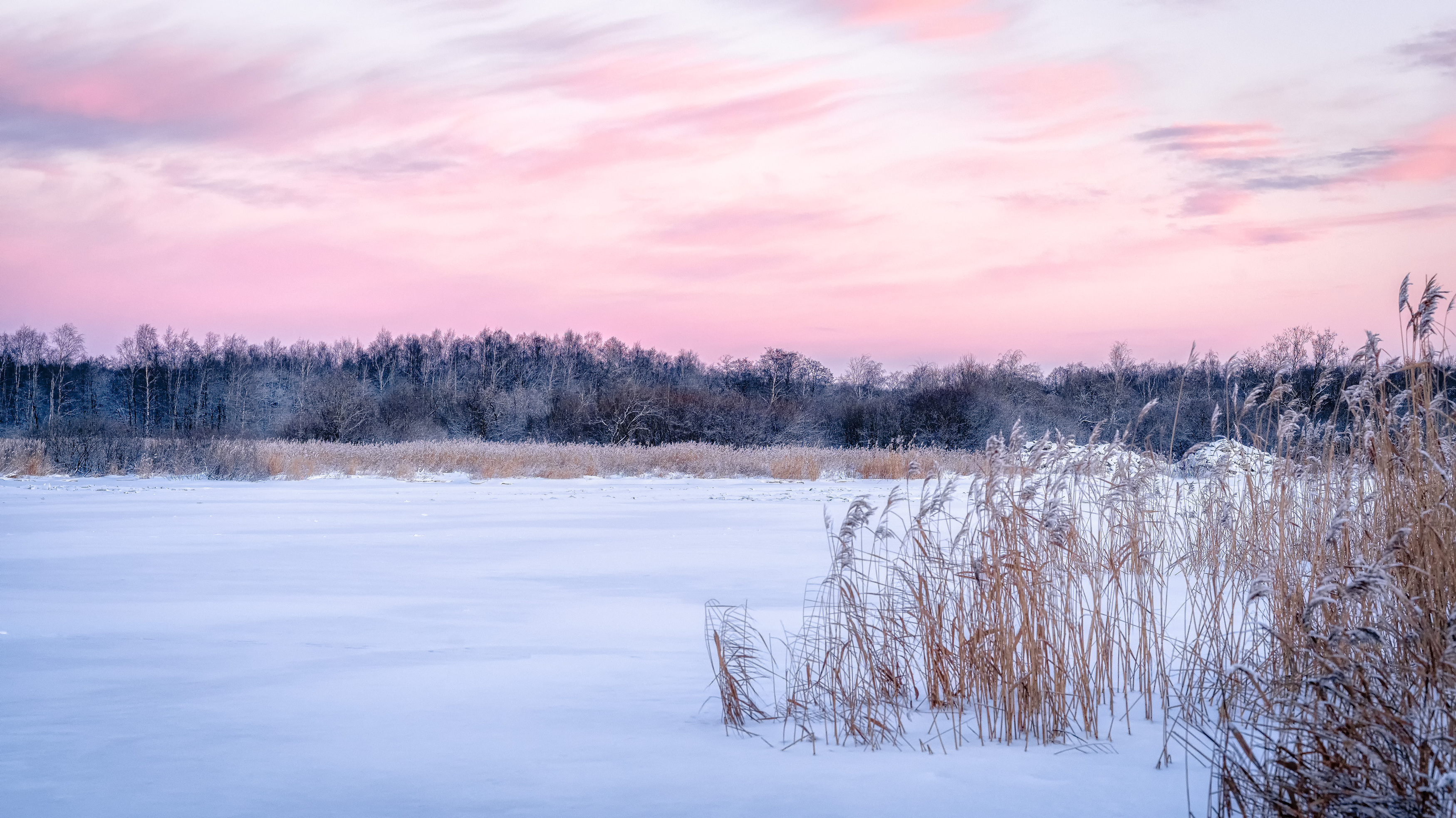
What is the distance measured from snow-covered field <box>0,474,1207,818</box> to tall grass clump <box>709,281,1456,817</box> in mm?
231

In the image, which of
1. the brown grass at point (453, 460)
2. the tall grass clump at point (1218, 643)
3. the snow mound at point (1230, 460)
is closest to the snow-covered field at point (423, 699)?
the tall grass clump at point (1218, 643)

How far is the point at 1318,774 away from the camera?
8.56ft

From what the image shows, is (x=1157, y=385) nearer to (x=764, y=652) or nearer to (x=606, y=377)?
(x=606, y=377)

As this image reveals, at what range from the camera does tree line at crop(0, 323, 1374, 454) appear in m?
32.0

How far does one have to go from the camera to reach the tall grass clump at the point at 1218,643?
273 centimetres

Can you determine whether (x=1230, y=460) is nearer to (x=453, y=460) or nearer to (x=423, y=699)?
(x=423, y=699)

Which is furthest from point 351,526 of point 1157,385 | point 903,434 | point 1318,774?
point 1157,385

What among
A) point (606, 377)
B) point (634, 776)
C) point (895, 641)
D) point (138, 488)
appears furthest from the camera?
point (606, 377)

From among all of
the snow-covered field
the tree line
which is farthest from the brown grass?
the snow-covered field

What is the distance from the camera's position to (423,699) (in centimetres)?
442

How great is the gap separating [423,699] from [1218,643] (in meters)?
3.63

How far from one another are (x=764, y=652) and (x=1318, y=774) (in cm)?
310

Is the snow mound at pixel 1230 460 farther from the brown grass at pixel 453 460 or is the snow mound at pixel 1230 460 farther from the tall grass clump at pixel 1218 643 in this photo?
the brown grass at pixel 453 460

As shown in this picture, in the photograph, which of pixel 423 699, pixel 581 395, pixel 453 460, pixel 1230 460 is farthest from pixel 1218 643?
pixel 581 395
